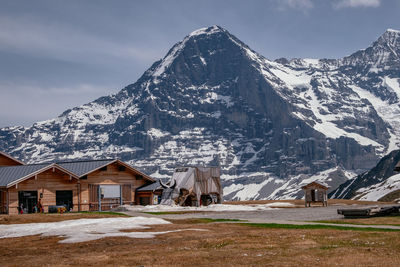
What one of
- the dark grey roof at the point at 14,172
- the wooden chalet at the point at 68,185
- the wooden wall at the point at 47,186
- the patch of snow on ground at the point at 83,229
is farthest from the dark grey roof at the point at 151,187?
the patch of snow on ground at the point at 83,229

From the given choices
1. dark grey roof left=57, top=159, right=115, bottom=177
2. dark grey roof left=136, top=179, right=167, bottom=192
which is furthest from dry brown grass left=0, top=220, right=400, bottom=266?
dark grey roof left=136, top=179, right=167, bottom=192

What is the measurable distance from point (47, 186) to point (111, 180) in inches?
422

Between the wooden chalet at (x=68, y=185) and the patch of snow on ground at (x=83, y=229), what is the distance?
91.3 ft

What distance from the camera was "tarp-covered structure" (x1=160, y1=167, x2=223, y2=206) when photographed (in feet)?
266

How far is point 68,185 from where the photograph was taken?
74.6 m

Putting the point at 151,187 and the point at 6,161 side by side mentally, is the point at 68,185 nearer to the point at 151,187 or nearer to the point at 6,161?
the point at 151,187

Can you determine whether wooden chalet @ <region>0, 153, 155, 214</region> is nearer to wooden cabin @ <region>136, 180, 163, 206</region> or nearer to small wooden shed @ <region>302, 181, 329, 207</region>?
wooden cabin @ <region>136, 180, 163, 206</region>

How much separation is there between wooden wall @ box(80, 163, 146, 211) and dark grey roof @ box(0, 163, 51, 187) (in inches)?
284

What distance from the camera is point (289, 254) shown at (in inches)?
922

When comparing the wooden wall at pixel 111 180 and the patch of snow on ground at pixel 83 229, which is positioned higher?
the wooden wall at pixel 111 180

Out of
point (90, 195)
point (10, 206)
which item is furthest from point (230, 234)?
point (90, 195)

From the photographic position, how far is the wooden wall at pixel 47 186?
68.1m

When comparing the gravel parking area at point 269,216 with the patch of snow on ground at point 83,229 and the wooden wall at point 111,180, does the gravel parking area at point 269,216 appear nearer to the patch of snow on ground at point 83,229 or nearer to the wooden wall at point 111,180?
the patch of snow on ground at point 83,229

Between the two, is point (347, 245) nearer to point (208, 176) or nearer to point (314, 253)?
point (314, 253)
